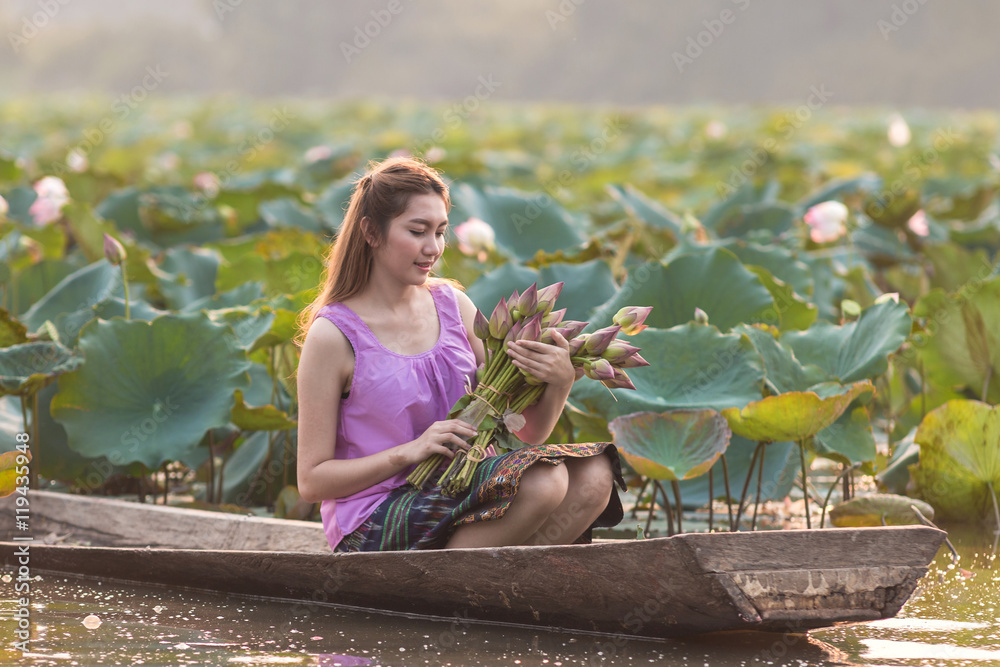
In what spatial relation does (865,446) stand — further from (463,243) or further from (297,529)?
(463,243)

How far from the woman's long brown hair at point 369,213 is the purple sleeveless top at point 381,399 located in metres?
0.06

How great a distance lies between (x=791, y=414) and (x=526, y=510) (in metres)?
0.74

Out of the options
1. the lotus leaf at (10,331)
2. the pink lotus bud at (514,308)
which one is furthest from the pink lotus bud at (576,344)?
the lotus leaf at (10,331)

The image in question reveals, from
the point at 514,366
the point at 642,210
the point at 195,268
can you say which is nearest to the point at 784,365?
the point at 514,366

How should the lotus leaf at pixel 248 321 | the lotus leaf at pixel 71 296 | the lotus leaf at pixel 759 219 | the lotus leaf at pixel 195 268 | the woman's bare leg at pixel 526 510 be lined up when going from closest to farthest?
the woman's bare leg at pixel 526 510 → the lotus leaf at pixel 248 321 → the lotus leaf at pixel 71 296 → the lotus leaf at pixel 195 268 → the lotus leaf at pixel 759 219

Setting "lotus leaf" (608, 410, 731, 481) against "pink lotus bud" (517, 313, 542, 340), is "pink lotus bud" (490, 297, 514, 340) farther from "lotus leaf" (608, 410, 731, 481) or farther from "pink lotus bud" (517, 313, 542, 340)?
"lotus leaf" (608, 410, 731, 481)

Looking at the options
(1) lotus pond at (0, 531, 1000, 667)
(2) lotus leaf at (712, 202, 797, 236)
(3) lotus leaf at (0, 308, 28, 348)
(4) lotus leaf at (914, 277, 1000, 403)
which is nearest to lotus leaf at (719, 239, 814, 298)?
(4) lotus leaf at (914, 277, 1000, 403)

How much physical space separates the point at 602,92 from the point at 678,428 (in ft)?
153

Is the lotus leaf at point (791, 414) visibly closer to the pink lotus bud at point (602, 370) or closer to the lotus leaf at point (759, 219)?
the pink lotus bud at point (602, 370)

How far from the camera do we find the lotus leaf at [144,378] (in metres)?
2.81

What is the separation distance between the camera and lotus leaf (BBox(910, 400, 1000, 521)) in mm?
2670

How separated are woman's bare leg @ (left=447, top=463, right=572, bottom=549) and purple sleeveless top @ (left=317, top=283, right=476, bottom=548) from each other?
205 mm

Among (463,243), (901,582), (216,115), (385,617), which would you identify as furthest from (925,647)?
(216,115)

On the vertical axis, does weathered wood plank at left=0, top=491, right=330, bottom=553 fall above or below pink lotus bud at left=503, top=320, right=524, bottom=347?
below
